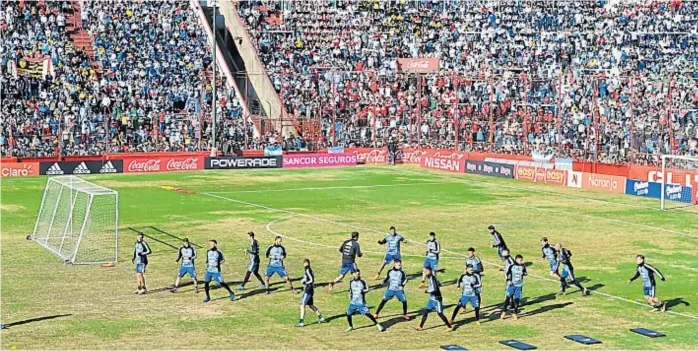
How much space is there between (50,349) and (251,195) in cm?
3089

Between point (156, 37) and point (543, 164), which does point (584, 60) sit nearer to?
point (543, 164)

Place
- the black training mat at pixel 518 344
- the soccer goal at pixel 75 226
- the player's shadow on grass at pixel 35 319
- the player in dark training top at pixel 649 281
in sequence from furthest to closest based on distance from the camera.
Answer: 1. the soccer goal at pixel 75 226
2. the player in dark training top at pixel 649 281
3. the player's shadow on grass at pixel 35 319
4. the black training mat at pixel 518 344

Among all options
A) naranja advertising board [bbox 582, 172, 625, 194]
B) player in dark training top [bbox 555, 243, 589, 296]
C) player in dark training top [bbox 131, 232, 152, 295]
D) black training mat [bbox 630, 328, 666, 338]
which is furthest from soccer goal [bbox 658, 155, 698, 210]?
player in dark training top [bbox 131, 232, 152, 295]

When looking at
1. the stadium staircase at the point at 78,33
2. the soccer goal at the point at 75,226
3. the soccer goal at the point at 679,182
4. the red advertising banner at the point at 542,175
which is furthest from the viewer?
the stadium staircase at the point at 78,33

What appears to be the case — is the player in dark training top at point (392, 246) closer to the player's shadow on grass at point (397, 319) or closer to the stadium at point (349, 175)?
the stadium at point (349, 175)

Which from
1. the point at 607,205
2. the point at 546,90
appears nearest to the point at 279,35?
the point at 546,90

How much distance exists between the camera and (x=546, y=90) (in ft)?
239

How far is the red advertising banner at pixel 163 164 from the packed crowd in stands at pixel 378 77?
2.18 meters

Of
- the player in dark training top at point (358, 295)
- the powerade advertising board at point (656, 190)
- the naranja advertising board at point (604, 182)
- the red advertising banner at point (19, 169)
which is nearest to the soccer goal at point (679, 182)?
the powerade advertising board at point (656, 190)

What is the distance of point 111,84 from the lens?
71.1 meters

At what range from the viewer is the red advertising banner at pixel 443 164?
68688mm

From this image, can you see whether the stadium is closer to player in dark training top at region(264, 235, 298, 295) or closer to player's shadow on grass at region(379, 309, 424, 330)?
player in dark training top at region(264, 235, 298, 295)

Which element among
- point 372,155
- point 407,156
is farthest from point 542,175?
point 372,155

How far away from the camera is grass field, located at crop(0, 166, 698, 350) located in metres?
27.1
